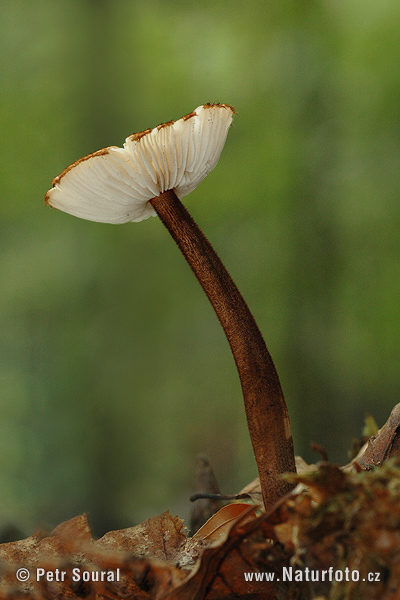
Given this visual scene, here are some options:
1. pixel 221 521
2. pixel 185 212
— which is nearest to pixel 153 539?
pixel 221 521

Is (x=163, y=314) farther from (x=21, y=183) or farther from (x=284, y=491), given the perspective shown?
(x=284, y=491)

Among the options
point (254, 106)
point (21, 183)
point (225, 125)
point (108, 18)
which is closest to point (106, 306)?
point (21, 183)

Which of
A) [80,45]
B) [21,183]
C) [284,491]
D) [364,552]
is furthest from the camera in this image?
[80,45]

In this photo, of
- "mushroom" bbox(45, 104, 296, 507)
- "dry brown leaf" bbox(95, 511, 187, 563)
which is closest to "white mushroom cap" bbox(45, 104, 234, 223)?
"mushroom" bbox(45, 104, 296, 507)

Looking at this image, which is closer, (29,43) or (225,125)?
(225,125)

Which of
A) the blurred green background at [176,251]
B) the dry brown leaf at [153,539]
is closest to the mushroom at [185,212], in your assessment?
the dry brown leaf at [153,539]

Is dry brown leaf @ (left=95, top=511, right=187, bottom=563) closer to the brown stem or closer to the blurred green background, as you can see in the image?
the brown stem

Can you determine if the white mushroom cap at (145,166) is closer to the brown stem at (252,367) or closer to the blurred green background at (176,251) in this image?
the brown stem at (252,367)
